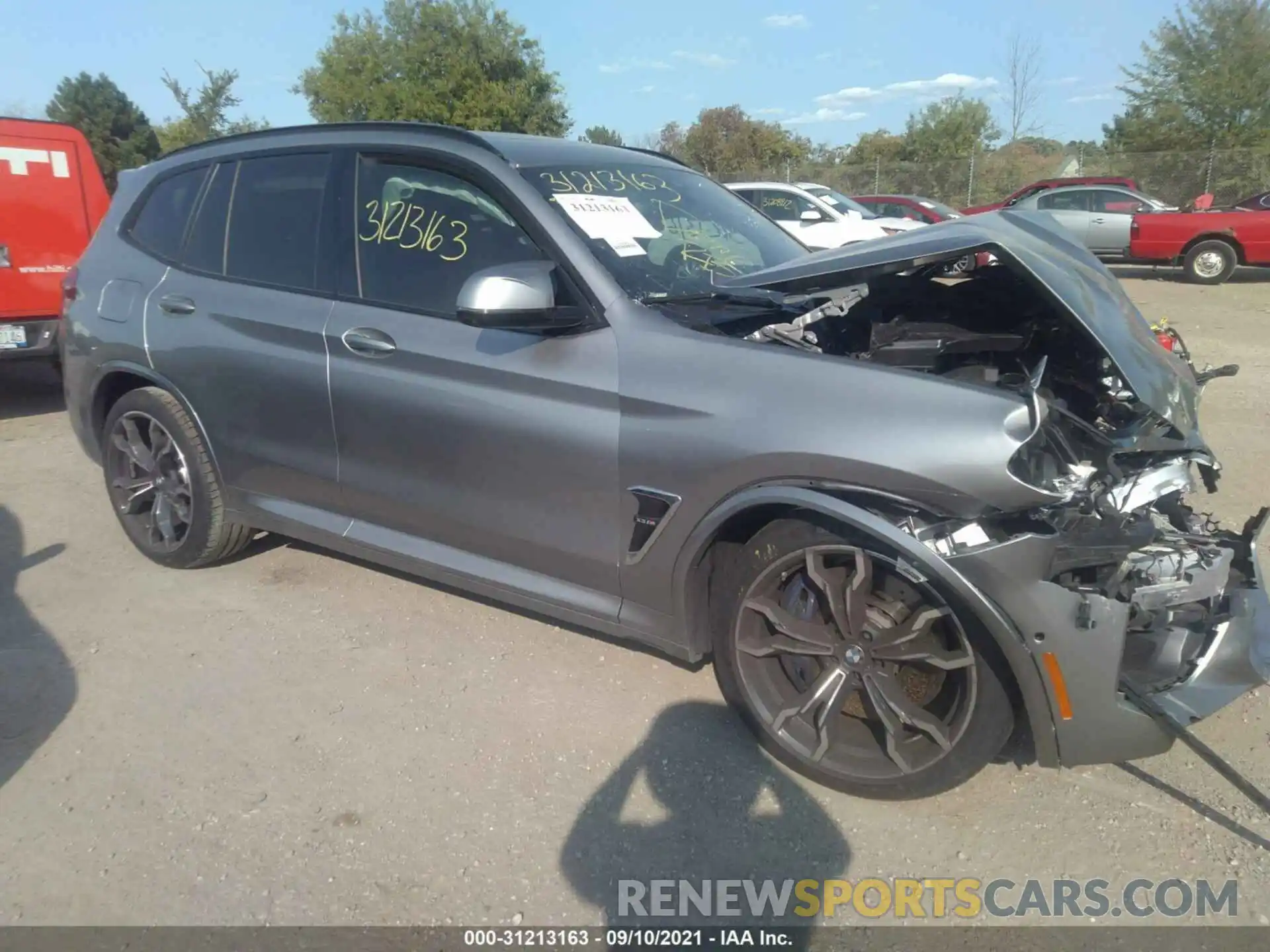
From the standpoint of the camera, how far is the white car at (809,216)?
1398cm

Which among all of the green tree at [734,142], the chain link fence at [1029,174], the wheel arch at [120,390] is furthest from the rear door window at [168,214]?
the green tree at [734,142]

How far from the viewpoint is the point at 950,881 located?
242 cm

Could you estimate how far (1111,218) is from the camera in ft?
55.9

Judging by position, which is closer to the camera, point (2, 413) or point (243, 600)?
point (243, 600)

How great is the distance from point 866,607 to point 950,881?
733 millimetres

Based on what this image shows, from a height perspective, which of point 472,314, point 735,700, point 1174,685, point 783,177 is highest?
point 783,177

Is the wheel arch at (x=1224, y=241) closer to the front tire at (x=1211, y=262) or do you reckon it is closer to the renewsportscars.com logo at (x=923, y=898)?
the front tire at (x=1211, y=262)

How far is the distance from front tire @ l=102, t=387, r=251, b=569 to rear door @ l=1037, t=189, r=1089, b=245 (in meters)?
16.8

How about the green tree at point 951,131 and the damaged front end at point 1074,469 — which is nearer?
the damaged front end at point 1074,469

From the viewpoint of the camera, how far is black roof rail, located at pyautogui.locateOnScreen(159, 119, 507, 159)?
10.9ft

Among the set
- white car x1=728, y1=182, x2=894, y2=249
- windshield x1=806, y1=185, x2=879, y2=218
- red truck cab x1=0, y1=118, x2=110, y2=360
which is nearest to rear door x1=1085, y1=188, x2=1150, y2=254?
windshield x1=806, y1=185, x2=879, y2=218

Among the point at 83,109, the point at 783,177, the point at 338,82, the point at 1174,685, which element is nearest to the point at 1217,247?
the point at 1174,685

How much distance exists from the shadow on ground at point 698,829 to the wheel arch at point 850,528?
36 centimetres

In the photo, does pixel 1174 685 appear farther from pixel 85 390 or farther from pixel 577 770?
pixel 85 390
